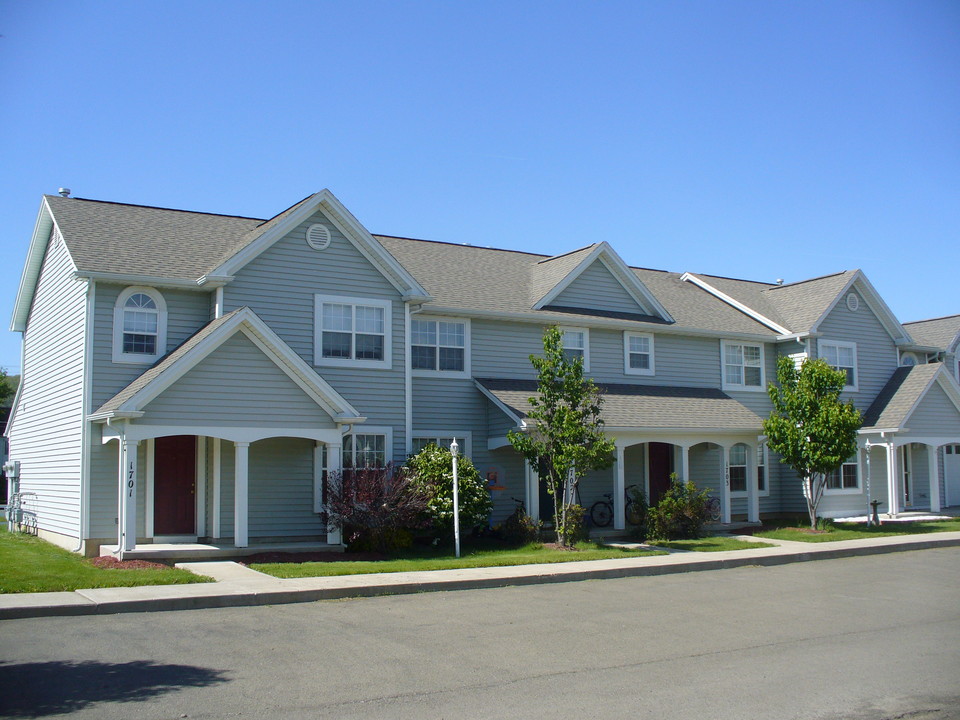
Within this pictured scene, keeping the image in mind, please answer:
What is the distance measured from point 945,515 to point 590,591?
62.2 feet

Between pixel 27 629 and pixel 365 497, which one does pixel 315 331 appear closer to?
pixel 365 497

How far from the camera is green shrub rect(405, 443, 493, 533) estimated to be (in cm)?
1962

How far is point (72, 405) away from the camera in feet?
64.0

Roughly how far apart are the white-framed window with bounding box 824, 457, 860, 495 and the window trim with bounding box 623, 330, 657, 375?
23.7 ft

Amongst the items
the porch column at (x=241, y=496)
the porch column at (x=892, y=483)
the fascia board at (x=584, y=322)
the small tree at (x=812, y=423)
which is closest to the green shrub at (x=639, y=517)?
the small tree at (x=812, y=423)

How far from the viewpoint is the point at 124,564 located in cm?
1638

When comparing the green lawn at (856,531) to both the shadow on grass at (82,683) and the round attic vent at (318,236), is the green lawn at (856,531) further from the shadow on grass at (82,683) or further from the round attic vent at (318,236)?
the shadow on grass at (82,683)

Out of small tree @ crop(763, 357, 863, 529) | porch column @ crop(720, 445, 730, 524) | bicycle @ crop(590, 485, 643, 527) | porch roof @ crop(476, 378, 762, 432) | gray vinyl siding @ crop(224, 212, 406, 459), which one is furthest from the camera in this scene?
porch column @ crop(720, 445, 730, 524)

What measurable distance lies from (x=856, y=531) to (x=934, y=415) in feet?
20.9

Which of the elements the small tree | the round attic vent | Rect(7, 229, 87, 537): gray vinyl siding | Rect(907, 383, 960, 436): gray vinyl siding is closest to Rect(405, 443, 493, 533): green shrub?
the round attic vent

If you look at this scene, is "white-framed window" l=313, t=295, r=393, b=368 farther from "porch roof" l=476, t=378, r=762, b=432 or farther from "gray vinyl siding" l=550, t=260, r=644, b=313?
"gray vinyl siding" l=550, t=260, r=644, b=313

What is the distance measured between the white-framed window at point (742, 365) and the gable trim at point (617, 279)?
281 centimetres

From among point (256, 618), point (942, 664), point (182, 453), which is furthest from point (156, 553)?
point (942, 664)

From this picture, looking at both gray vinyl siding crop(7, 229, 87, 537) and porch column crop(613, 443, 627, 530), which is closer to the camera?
gray vinyl siding crop(7, 229, 87, 537)
